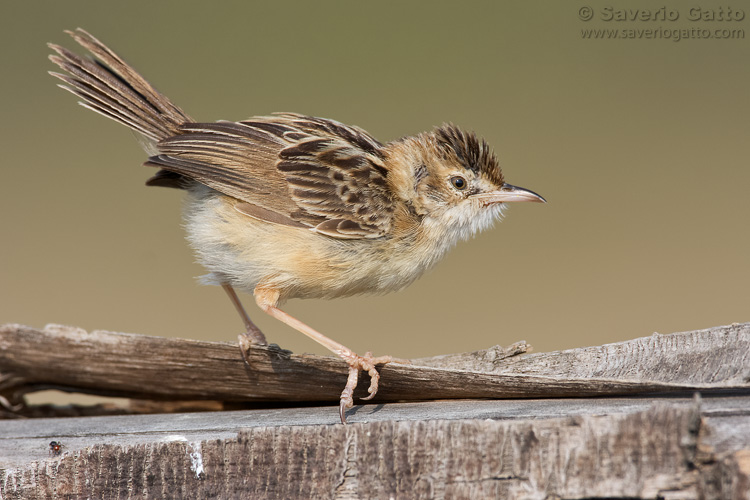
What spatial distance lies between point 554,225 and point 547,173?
929 mm

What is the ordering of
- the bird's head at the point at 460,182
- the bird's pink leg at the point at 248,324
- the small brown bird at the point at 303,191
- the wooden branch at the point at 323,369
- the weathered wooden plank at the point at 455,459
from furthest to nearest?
the bird's pink leg at the point at 248,324 → the bird's head at the point at 460,182 → the small brown bird at the point at 303,191 → the wooden branch at the point at 323,369 → the weathered wooden plank at the point at 455,459

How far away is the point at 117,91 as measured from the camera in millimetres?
5230

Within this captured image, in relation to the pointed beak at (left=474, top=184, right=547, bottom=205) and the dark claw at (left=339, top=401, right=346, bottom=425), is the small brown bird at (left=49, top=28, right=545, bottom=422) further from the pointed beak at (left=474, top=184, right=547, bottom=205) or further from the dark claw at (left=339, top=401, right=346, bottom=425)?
the dark claw at (left=339, top=401, right=346, bottom=425)

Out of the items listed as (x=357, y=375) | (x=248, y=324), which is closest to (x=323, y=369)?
(x=357, y=375)

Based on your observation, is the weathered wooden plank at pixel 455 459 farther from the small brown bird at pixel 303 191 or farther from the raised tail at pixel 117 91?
the raised tail at pixel 117 91

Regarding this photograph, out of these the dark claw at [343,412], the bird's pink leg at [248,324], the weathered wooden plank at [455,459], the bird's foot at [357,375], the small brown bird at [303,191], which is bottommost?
the weathered wooden plank at [455,459]

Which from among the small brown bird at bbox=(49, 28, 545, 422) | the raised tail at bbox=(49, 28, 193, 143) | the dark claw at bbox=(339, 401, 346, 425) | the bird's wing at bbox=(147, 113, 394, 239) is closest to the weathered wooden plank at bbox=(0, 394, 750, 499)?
the dark claw at bbox=(339, 401, 346, 425)

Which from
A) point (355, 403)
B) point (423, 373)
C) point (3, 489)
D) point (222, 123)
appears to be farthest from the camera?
point (222, 123)

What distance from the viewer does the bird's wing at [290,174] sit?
15.4 ft

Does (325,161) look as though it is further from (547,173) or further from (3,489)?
(547,173)

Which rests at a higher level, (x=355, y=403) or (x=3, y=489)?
(x=355, y=403)

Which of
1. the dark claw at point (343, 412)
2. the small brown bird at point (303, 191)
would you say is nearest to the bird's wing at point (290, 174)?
the small brown bird at point (303, 191)

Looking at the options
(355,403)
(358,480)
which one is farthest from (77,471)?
(355,403)

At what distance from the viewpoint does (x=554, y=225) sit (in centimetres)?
1097
